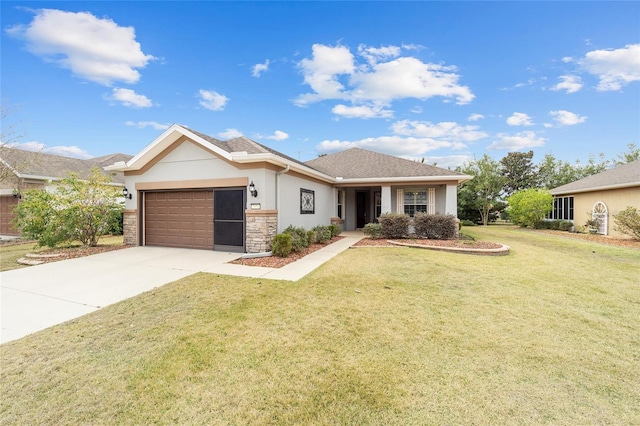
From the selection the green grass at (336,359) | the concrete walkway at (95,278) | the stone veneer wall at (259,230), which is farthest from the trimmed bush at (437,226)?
the stone veneer wall at (259,230)

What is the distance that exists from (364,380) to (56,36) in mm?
14530

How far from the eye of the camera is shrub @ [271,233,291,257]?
8395 mm

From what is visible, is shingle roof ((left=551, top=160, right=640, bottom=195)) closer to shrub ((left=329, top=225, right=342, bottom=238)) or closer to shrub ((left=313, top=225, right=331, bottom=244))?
shrub ((left=329, top=225, right=342, bottom=238))

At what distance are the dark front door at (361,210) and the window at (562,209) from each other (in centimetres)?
1557

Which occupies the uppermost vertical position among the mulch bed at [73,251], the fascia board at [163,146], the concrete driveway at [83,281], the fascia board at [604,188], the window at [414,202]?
the fascia board at [163,146]

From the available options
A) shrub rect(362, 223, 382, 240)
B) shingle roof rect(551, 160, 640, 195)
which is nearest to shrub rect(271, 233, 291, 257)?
shrub rect(362, 223, 382, 240)

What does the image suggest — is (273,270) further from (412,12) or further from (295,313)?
(412,12)

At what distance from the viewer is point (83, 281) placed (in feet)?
19.5

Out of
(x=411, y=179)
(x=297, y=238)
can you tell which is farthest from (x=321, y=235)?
(x=411, y=179)

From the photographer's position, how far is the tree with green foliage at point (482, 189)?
26625 millimetres

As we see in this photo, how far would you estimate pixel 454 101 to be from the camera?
55.9 feet

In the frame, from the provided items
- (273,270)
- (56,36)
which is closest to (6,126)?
(56,36)

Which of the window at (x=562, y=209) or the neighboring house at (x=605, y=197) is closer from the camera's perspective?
the neighboring house at (x=605, y=197)

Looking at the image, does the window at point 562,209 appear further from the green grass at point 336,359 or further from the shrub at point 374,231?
the green grass at point 336,359
